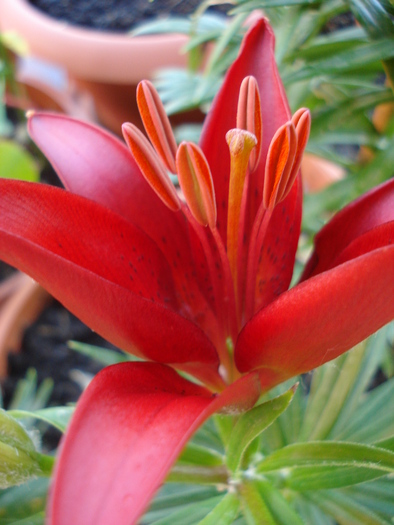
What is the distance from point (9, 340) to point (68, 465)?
0.79 metres

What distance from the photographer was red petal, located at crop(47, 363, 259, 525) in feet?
0.71

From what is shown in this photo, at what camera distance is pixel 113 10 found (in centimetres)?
140

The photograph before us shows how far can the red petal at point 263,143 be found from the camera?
355mm

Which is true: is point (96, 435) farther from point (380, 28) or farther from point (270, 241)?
point (380, 28)

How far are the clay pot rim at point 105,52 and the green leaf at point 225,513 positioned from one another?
36.0 inches

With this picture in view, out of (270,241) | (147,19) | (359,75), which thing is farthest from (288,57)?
(147,19)

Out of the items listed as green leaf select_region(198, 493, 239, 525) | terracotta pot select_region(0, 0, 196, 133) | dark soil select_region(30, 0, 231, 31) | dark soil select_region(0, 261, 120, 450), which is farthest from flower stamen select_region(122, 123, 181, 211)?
dark soil select_region(30, 0, 231, 31)

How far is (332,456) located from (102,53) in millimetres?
977

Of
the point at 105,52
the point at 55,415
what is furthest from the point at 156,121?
the point at 105,52

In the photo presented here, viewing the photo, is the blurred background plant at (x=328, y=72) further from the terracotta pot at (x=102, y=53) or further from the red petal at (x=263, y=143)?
the terracotta pot at (x=102, y=53)

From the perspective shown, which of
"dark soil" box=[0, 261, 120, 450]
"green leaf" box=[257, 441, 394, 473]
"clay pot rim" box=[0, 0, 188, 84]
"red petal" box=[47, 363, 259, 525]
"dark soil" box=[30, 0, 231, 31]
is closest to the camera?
"red petal" box=[47, 363, 259, 525]

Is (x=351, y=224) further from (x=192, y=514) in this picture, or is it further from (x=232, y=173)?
(x=192, y=514)

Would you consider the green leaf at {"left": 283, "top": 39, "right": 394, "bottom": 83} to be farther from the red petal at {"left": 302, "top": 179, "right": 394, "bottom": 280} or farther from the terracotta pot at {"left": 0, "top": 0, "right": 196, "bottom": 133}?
the terracotta pot at {"left": 0, "top": 0, "right": 196, "bottom": 133}

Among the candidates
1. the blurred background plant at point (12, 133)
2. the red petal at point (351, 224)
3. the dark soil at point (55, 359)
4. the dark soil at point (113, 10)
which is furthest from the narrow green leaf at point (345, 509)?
the dark soil at point (113, 10)
